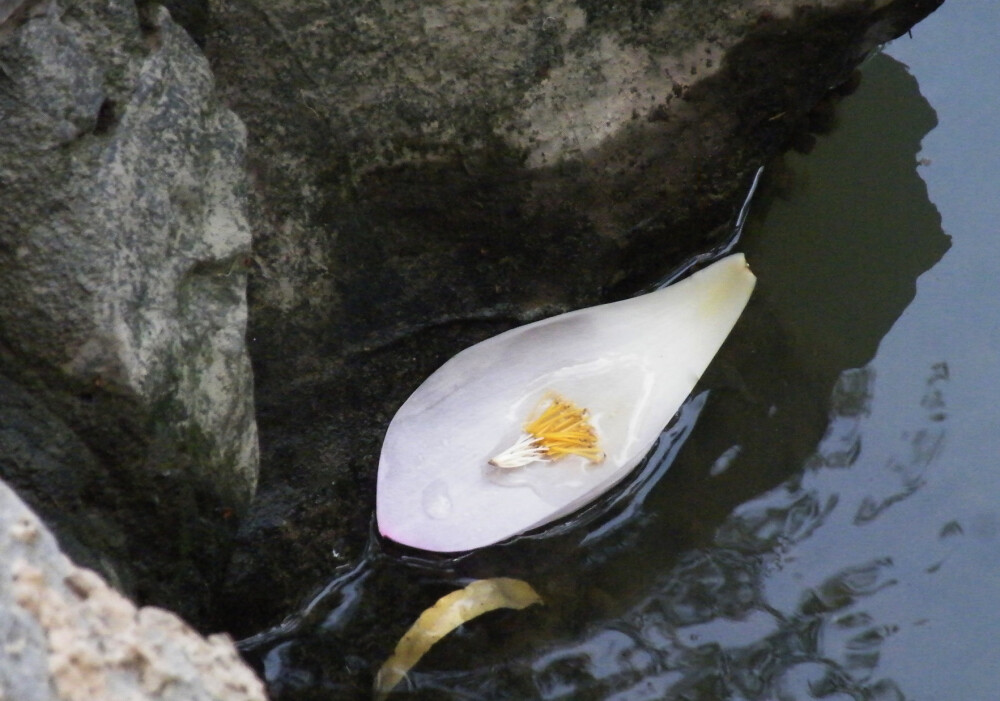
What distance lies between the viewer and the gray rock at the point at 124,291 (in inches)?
33.8

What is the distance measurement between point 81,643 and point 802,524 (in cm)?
88

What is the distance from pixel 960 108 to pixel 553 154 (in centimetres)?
73

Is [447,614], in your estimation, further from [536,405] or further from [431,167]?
[431,167]

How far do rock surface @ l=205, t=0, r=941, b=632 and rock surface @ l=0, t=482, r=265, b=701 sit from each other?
0.52 m

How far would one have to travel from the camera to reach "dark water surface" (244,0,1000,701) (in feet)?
3.68

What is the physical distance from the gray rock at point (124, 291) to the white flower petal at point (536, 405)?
8.8 inches

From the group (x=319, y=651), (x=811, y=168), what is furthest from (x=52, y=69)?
(x=811, y=168)

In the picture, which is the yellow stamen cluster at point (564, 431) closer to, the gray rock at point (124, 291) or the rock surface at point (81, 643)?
the gray rock at point (124, 291)

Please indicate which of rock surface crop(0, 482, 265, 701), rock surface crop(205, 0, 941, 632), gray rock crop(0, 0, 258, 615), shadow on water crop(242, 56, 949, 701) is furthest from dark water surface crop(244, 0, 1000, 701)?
rock surface crop(0, 482, 265, 701)

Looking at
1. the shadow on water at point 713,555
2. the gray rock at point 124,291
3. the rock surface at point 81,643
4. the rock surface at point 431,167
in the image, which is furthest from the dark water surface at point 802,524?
the rock surface at point 81,643

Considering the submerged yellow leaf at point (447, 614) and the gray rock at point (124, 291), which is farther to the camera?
the submerged yellow leaf at point (447, 614)

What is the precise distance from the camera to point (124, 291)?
88 cm

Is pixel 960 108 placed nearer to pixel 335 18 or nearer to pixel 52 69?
pixel 335 18

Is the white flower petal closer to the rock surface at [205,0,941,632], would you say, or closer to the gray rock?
the rock surface at [205,0,941,632]
